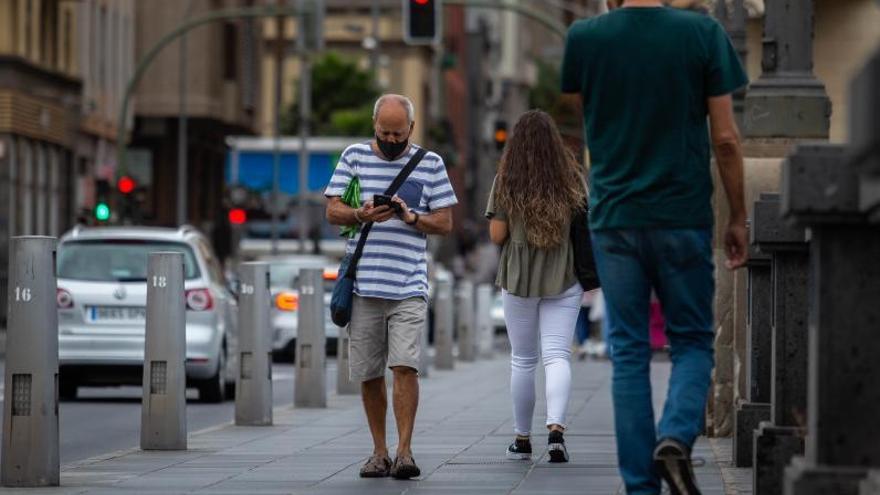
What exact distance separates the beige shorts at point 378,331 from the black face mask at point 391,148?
681 mm

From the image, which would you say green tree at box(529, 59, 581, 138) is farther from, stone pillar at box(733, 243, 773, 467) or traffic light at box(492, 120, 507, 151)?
stone pillar at box(733, 243, 773, 467)

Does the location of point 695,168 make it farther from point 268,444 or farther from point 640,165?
point 268,444

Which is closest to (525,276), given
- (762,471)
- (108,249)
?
(762,471)

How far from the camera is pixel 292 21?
10606 centimetres

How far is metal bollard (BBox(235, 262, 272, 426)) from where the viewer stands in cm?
1695

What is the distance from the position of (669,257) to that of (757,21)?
20.4m

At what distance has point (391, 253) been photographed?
1188 cm

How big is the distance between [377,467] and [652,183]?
11.9ft

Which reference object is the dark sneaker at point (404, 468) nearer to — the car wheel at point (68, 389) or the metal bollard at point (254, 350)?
the metal bollard at point (254, 350)

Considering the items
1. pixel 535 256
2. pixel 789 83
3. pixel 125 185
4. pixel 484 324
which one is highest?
pixel 789 83

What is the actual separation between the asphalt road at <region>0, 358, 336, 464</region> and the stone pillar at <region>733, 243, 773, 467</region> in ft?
14.7

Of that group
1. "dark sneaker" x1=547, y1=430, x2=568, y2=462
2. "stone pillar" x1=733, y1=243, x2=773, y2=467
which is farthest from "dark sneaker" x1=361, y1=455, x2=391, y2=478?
"stone pillar" x1=733, y1=243, x2=773, y2=467

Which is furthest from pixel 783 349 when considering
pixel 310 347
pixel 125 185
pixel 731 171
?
pixel 125 185

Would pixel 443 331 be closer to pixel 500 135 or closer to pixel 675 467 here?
pixel 500 135
